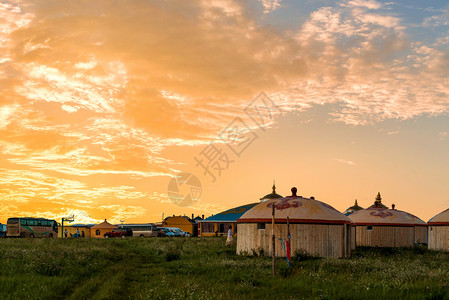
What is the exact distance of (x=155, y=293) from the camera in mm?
15469

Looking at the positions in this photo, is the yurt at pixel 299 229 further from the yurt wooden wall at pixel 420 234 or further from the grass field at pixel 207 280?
the yurt wooden wall at pixel 420 234

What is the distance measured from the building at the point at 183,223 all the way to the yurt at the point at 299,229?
6028 cm

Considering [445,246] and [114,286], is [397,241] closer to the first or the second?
[445,246]

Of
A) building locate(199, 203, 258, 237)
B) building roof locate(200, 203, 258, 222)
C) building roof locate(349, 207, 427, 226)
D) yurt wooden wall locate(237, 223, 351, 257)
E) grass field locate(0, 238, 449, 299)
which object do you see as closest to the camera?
grass field locate(0, 238, 449, 299)

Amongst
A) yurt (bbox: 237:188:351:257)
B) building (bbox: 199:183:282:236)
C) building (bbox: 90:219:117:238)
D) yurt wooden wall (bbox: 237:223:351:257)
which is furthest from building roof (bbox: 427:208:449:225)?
building (bbox: 90:219:117:238)

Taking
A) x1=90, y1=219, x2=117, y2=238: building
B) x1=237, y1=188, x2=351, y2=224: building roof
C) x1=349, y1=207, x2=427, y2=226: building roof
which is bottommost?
x1=90, y1=219, x2=117, y2=238: building

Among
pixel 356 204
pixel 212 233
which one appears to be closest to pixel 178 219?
pixel 212 233

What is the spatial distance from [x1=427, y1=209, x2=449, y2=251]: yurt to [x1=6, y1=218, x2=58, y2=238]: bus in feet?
196

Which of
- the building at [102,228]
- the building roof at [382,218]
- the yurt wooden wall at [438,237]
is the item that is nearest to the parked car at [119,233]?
the building at [102,228]

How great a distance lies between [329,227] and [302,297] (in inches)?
531

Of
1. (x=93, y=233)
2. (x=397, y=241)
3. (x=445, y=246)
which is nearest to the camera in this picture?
(x=445, y=246)

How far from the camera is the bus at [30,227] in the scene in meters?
72.9

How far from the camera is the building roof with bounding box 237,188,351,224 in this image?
2780cm

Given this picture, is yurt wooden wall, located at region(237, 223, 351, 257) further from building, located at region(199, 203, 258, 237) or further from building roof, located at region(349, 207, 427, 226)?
building, located at region(199, 203, 258, 237)
